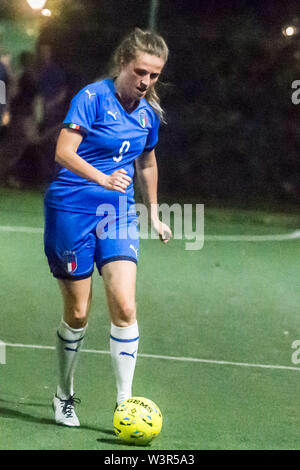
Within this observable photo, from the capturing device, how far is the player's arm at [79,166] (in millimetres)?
5336

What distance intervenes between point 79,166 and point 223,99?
14.4 meters

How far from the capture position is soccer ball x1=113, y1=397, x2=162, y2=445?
5363 mm

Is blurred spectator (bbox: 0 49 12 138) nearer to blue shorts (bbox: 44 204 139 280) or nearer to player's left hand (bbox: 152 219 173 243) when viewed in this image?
player's left hand (bbox: 152 219 173 243)

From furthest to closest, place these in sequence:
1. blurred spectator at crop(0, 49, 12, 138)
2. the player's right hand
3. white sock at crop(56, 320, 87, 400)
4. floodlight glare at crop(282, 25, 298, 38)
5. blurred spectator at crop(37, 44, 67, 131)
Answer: floodlight glare at crop(282, 25, 298, 38), blurred spectator at crop(37, 44, 67, 131), blurred spectator at crop(0, 49, 12, 138), white sock at crop(56, 320, 87, 400), the player's right hand

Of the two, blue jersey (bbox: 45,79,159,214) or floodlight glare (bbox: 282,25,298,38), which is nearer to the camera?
blue jersey (bbox: 45,79,159,214)

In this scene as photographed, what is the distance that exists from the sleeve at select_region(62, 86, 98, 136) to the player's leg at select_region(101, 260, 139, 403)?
0.75m

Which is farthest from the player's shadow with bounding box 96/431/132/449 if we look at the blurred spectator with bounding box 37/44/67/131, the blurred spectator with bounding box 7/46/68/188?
the blurred spectator with bounding box 37/44/67/131

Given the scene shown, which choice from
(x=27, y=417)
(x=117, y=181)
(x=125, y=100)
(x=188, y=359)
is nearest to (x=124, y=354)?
(x=27, y=417)

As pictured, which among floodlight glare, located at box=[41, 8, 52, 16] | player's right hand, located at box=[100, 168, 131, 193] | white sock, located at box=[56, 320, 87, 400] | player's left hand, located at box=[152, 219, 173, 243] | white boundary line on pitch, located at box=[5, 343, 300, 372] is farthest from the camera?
floodlight glare, located at box=[41, 8, 52, 16]

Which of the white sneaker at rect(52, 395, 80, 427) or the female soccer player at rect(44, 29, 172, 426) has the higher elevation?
the female soccer player at rect(44, 29, 172, 426)

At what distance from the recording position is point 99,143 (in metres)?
5.69

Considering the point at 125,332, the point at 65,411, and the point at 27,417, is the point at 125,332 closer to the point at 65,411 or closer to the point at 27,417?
the point at 65,411
